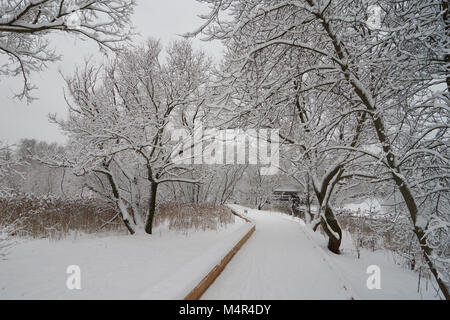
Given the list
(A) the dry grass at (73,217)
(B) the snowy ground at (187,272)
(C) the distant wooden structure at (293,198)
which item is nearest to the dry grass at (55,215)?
(A) the dry grass at (73,217)

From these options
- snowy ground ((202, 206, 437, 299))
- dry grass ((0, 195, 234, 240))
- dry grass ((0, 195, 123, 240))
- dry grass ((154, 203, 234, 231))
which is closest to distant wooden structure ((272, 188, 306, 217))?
dry grass ((154, 203, 234, 231))

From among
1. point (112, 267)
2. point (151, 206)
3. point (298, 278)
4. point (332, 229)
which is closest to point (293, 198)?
point (332, 229)

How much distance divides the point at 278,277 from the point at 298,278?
0.34m

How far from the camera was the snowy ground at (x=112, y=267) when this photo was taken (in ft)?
11.2

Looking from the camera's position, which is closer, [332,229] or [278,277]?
[278,277]

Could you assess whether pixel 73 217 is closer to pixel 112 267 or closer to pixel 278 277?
pixel 112 267

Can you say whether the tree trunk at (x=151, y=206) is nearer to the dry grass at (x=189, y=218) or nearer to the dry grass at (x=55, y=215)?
the dry grass at (x=189, y=218)

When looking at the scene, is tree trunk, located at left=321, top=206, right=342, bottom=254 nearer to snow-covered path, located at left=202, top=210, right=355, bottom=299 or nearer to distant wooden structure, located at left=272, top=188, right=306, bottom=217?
snow-covered path, located at left=202, top=210, right=355, bottom=299

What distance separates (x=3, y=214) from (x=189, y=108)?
28.1ft

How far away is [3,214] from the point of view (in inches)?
354

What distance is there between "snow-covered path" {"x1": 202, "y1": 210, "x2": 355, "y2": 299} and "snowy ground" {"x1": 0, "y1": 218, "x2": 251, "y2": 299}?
37cm

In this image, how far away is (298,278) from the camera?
12.8 ft

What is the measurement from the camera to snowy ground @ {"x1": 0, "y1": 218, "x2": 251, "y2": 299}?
3.42m
